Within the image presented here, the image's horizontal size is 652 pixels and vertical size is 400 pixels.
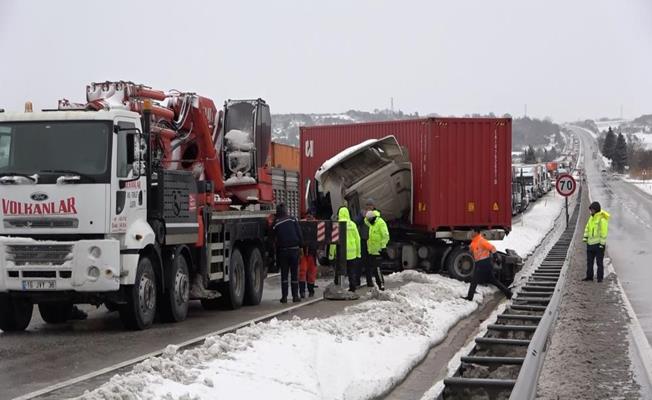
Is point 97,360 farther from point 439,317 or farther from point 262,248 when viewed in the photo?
point 262,248

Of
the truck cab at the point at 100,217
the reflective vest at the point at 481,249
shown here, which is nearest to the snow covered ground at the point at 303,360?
the reflective vest at the point at 481,249

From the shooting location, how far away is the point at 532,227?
45.6 meters

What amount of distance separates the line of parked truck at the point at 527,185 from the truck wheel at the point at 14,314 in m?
45.7

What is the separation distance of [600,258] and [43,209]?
1304cm

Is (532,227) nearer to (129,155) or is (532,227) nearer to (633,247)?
(633,247)

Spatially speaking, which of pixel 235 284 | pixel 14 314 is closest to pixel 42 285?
pixel 14 314

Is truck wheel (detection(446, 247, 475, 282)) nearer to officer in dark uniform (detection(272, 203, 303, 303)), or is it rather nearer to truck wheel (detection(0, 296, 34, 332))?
officer in dark uniform (detection(272, 203, 303, 303))

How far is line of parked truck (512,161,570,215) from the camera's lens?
5995 centimetres

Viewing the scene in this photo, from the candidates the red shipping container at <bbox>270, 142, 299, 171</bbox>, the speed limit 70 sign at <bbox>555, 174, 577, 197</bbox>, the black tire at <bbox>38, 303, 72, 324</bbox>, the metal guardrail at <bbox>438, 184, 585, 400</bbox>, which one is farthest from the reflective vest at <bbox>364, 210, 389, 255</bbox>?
the red shipping container at <bbox>270, 142, 299, 171</bbox>

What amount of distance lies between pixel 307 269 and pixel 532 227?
29400 mm

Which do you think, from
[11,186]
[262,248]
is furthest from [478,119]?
[11,186]

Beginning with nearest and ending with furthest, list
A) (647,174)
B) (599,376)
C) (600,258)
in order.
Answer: (599,376), (600,258), (647,174)

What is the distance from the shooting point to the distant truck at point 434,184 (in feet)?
69.3

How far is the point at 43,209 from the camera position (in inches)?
472
